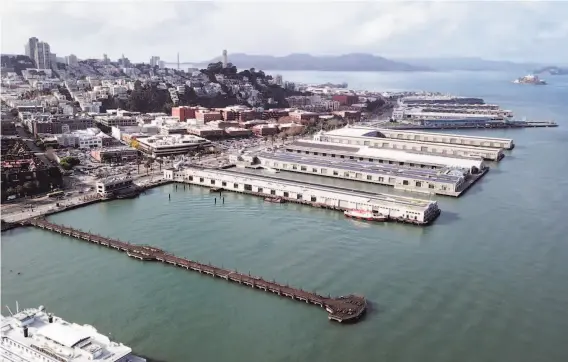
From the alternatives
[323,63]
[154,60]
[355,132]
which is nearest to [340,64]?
[323,63]

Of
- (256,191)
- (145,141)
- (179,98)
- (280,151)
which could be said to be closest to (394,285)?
(256,191)

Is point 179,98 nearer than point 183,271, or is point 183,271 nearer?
point 183,271

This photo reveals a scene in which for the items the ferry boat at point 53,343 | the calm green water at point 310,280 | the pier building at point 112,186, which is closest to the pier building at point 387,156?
the calm green water at point 310,280

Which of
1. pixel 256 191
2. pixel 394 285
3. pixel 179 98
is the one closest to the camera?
pixel 394 285

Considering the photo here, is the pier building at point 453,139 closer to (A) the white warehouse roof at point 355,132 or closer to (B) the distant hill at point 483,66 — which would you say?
(A) the white warehouse roof at point 355,132

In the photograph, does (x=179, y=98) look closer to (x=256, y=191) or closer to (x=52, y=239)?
(x=256, y=191)

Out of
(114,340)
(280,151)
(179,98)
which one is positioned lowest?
(114,340)

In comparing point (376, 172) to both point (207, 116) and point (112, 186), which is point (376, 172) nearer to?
point (112, 186)
